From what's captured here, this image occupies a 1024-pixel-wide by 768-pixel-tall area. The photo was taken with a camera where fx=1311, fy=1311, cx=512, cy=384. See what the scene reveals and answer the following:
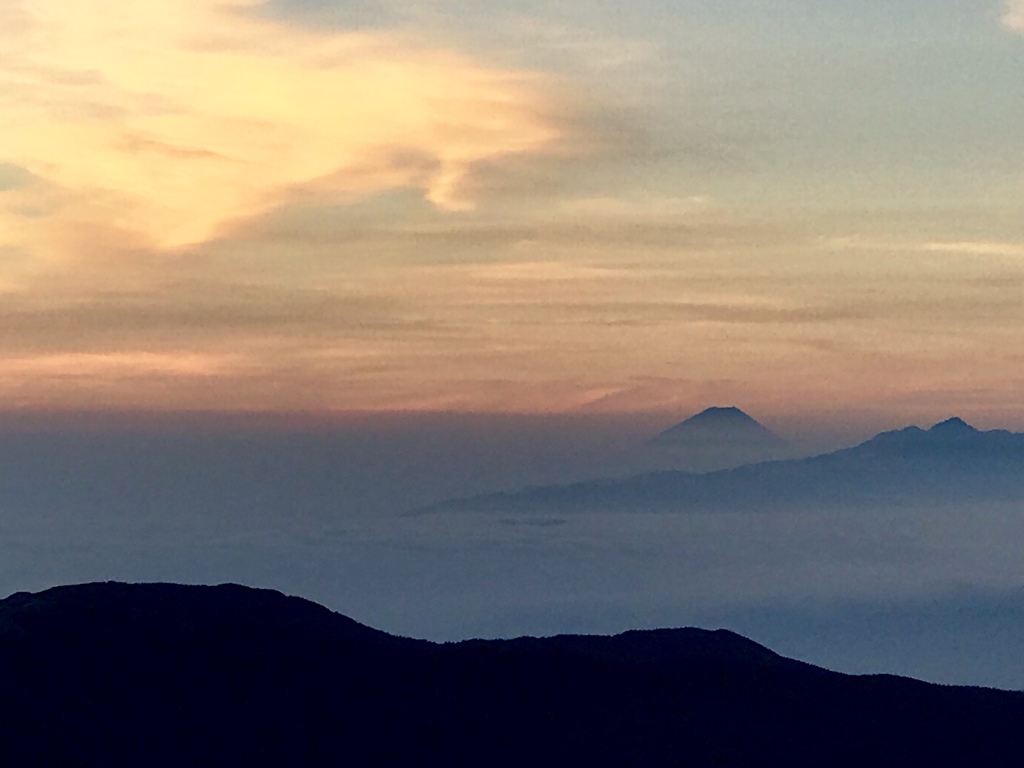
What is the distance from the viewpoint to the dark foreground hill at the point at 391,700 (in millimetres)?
65500

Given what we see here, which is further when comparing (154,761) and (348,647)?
(348,647)

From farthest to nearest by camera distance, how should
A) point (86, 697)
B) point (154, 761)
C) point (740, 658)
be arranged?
point (740, 658) < point (86, 697) < point (154, 761)

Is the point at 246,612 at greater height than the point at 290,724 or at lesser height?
greater

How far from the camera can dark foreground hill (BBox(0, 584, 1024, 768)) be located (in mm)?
65500

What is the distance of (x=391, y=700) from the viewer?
72.9 meters

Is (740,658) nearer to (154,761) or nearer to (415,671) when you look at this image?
(415,671)

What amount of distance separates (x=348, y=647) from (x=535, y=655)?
11.6 m

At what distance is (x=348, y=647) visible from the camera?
7794 cm

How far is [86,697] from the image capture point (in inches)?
2611

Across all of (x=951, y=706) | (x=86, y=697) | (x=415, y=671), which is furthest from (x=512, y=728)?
(x=951, y=706)

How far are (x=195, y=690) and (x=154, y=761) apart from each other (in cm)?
730

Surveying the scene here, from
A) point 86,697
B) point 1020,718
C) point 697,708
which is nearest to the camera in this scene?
point 86,697

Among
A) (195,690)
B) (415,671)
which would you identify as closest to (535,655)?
(415,671)

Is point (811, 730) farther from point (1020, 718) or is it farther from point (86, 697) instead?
point (86, 697)
